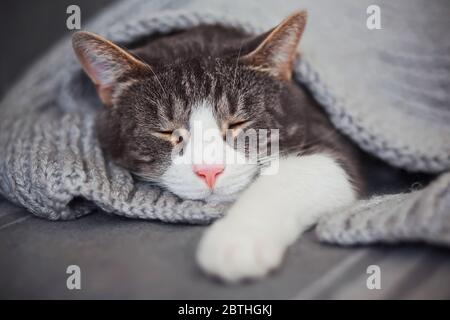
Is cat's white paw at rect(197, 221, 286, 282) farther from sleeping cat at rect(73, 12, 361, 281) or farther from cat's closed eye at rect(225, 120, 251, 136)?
cat's closed eye at rect(225, 120, 251, 136)

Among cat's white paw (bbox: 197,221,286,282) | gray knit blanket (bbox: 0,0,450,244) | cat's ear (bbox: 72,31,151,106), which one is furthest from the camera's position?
cat's ear (bbox: 72,31,151,106)

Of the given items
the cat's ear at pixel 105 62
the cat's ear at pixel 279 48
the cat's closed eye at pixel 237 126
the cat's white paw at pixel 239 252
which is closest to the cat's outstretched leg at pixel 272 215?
the cat's white paw at pixel 239 252

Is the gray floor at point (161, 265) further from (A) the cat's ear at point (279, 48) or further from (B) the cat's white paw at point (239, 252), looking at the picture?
(A) the cat's ear at point (279, 48)

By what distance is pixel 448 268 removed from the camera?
698 mm

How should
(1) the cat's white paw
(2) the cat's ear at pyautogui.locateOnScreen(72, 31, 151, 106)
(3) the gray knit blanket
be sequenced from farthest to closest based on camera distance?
(2) the cat's ear at pyautogui.locateOnScreen(72, 31, 151, 106)
(3) the gray knit blanket
(1) the cat's white paw

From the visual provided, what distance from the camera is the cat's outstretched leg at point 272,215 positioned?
26.7 inches

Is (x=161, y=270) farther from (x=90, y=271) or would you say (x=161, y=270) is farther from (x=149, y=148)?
(x=149, y=148)

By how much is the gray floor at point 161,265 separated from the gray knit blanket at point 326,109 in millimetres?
32

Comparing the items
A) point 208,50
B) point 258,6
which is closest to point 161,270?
point 208,50

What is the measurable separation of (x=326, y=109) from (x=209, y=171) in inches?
15.4

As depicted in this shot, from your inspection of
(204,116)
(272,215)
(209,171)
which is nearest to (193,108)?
(204,116)

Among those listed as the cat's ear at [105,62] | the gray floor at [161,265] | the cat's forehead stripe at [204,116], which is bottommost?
the gray floor at [161,265]

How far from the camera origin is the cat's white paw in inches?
26.5

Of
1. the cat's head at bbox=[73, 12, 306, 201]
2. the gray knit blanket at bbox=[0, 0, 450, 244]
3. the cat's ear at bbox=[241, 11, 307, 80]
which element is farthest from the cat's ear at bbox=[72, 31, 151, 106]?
the cat's ear at bbox=[241, 11, 307, 80]
